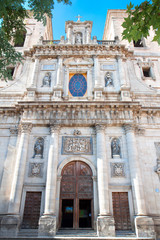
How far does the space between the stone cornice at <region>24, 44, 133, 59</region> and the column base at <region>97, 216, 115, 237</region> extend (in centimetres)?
1327

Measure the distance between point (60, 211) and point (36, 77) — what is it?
35.3 feet

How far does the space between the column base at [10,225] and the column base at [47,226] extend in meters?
1.31

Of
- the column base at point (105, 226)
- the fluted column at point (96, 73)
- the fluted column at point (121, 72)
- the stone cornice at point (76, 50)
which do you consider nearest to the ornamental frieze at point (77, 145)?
the column base at point (105, 226)

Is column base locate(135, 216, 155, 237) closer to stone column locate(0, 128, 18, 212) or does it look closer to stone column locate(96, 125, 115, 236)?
stone column locate(96, 125, 115, 236)

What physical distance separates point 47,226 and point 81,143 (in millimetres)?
5448

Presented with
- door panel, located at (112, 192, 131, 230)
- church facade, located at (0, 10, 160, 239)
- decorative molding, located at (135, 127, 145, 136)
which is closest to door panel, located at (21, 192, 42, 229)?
church facade, located at (0, 10, 160, 239)

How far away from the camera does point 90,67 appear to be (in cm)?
1670

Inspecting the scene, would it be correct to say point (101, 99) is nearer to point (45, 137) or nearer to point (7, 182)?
point (45, 137)

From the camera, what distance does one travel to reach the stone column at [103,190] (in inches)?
402

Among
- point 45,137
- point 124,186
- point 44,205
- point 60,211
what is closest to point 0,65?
point 45,137

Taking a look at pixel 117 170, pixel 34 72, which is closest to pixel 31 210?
pixel 117 170

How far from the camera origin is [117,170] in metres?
12.3

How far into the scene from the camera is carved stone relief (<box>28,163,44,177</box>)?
482 inches

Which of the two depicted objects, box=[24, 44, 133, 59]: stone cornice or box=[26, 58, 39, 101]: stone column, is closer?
box=[26, 58, 39, 101]: stone column
